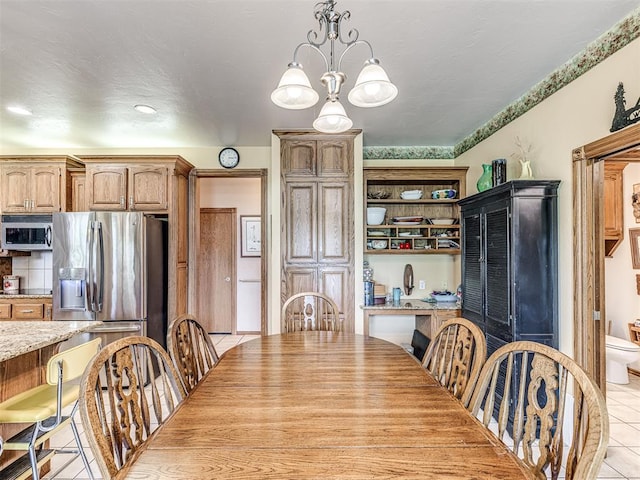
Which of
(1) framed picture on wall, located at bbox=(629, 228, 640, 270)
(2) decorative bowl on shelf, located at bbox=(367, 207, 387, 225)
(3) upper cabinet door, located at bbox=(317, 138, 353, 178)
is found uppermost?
(3) upper cabinet door, located at bbox=(317, 138, 353, 178)

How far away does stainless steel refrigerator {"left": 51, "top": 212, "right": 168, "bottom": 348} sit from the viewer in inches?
136

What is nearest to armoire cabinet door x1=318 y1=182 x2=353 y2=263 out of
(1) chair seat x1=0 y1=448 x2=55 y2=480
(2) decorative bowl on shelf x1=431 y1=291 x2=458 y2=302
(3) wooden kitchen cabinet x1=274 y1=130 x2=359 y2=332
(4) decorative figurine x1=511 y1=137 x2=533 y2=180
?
(3) wooden kitchen cabinet x1=274 y1=130 x2=359 y2=332

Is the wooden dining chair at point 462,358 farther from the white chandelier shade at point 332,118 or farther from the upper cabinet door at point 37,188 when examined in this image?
the upper cabinet door at point 37,188

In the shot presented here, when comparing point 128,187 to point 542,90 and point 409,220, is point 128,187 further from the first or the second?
point 542,90

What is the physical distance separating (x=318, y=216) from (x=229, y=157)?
58.7 inches

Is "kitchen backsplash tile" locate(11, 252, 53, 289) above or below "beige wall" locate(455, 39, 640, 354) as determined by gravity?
below

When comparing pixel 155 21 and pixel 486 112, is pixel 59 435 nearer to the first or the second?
pixel 155 21

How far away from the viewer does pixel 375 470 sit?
874 mm

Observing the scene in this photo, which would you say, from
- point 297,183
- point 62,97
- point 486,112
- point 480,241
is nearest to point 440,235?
point 480,241

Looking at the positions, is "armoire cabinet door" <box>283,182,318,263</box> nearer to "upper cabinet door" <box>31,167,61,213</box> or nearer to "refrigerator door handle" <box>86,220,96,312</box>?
"refrigerator door handle" <box>86,220,96,312</box>

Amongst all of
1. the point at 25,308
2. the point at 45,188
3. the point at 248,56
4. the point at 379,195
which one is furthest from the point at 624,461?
the point at 45,188

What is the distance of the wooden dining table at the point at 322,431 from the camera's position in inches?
34.6

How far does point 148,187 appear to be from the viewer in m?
3.81

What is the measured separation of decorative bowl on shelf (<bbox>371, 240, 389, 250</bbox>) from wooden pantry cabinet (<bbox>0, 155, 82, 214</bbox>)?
11.1 ft
